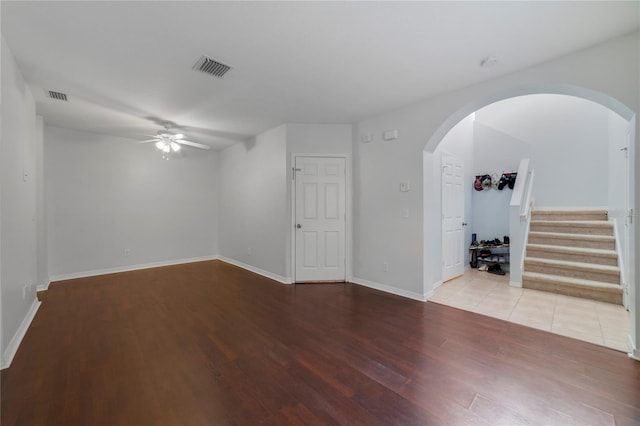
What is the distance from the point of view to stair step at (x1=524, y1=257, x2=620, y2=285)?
3.47 meters

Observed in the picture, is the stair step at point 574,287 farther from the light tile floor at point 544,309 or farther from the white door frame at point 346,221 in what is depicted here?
the white door frame at point 346,221

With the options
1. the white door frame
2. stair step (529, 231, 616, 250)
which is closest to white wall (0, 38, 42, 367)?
the white door frame

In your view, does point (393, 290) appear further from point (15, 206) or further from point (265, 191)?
point (15, 206)

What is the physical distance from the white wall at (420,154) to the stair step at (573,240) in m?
1.99

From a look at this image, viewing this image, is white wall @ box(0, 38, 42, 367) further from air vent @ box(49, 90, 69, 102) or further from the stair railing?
the stair railing

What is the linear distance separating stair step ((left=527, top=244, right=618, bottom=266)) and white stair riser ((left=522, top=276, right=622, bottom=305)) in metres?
0.66

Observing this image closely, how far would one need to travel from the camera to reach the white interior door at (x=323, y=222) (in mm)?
4371

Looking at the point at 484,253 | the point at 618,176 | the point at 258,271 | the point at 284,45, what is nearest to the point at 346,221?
the point at 258,271

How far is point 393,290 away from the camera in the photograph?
12.4 feet

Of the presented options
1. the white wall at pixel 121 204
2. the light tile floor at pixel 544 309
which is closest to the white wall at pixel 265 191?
the white wall at pixel 121 204

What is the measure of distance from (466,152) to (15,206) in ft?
21.6

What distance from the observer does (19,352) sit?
7.39 ft

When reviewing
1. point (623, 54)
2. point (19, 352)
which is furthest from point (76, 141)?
point (623, 54)

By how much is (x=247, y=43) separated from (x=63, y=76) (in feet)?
7.12
